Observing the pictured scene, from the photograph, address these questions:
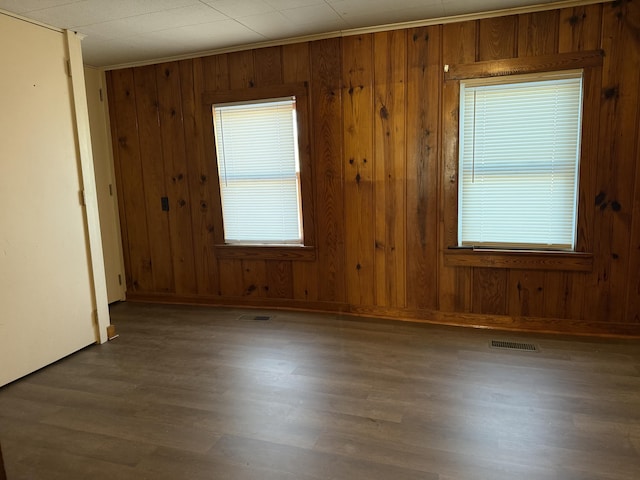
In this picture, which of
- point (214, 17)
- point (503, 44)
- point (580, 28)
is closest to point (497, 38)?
point (503, 44)

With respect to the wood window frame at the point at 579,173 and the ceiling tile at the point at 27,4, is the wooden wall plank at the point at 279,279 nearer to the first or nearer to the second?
the wood window frame at the point at 579,173

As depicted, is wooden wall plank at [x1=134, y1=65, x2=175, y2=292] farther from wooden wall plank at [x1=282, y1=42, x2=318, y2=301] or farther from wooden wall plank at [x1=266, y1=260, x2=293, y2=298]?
wooden wall plank at [x1=282, y1=42, x2=318, y2=301]

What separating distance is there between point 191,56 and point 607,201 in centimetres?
383

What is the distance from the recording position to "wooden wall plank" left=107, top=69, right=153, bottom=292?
14.5 ft

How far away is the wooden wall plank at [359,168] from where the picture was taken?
11.9 ft

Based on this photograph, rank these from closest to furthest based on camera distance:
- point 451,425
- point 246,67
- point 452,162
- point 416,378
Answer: point 451,425, point 416,378, point 452,162, point 246,67

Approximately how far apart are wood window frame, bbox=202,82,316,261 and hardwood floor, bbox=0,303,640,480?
874mm

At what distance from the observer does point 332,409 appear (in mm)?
2389

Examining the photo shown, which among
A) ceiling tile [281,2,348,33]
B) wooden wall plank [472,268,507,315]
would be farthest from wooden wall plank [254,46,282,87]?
wooden wall plank [472,268,507,315]

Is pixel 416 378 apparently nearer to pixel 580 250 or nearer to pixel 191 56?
pixel 580 250

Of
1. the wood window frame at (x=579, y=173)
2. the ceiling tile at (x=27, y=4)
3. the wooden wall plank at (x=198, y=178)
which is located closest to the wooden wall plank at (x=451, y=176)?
the wood window frame at (x=579, y=173)

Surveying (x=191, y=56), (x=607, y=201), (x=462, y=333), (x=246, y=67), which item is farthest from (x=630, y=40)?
(x=191, y=56)

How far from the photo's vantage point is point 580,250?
10.7ft

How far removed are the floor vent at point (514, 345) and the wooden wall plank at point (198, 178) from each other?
2727 millimetres
